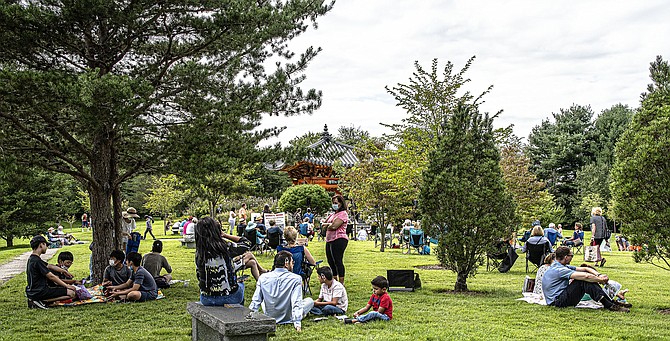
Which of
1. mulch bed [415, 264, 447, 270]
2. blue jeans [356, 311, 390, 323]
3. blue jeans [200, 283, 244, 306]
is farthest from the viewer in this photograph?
mulch bed [415, 264, 447, 270]

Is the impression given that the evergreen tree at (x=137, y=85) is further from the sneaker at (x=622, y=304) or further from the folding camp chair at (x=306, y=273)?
the sneaker at (x=622, y=304)

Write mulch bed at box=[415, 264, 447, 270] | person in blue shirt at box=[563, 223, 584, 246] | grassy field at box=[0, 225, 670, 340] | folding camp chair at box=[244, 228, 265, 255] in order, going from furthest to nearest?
person in blue shirt at box=[563, 223, 584, 246] < folding camp chair at box=[244, 228, 265, 255] < mulch bed at box=[415, 264, 447, 270] < grassy field at box=[0, 225, 670, 340]

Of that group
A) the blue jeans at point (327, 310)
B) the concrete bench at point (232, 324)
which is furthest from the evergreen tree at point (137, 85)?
the concrete bench at point (232, 324)

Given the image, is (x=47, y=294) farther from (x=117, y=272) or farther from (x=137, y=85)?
(x=137, y=85)

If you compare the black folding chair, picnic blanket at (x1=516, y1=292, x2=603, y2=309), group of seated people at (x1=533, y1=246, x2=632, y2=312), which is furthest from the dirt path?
group of seated people at (x1=533, y1=246, x2=632, y2=312)

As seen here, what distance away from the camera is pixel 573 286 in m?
8.80

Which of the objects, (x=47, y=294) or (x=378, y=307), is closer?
(x=378, y=307)

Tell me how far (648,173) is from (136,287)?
8.13 metres

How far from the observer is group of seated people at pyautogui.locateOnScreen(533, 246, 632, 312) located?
8.70 m

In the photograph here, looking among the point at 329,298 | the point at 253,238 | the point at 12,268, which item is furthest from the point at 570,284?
the point at 12,268

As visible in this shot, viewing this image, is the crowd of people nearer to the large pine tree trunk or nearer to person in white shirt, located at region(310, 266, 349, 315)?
person in white shirt, located at region(310, 266, 349, 315)

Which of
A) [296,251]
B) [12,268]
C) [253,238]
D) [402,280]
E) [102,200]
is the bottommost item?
[12,268]

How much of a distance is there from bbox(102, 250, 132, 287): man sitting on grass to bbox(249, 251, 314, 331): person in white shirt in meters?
3.49

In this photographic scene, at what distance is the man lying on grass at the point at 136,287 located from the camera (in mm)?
9688
